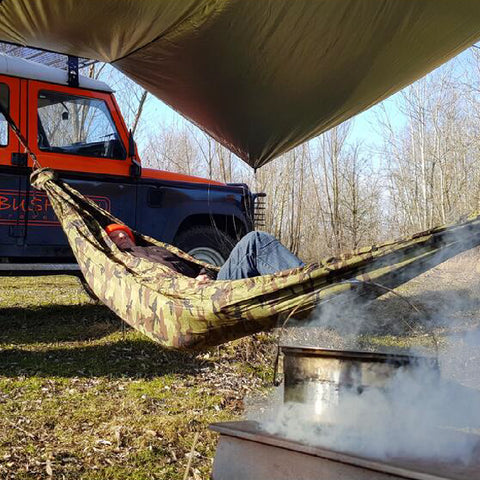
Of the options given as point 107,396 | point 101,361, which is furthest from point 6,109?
point 107,396

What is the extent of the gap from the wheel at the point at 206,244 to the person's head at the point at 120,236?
2164mm

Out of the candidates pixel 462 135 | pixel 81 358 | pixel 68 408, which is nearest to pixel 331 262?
pixel 68 408

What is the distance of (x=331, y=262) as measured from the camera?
84.8 inches

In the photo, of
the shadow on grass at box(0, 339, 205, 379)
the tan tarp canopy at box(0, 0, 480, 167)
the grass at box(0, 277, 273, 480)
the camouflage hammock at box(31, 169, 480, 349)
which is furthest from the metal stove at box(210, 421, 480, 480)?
the tan tarp canopy at box(0, 0, 480, 167)

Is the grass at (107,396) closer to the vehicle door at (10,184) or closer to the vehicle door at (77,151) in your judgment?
the vehicle door at (10,184)

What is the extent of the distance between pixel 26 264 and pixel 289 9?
3555 mm

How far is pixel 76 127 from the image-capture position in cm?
588

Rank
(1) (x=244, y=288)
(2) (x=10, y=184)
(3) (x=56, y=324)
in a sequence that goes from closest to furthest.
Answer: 1. (1) (x=244, y=288)
2. (2) (x=10, y=184)
3. (3) (x=56, y=324)

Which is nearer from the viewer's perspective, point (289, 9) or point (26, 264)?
point (289, 9)

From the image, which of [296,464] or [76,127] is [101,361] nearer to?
[76,127]

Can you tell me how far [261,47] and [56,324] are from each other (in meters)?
3.82

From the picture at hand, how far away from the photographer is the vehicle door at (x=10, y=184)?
548 centimetres

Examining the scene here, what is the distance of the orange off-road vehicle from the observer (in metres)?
5.56

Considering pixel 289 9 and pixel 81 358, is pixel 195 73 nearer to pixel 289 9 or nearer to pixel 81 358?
pixel 289 9
